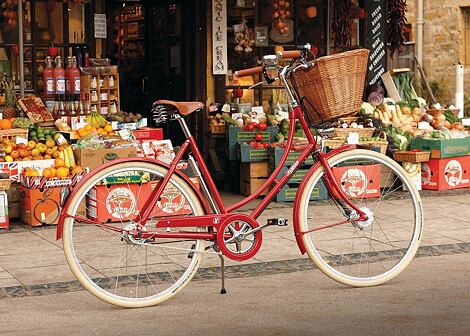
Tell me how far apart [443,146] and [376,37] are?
Answer: 8.50 feet

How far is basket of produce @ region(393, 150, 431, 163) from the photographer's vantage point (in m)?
12.6

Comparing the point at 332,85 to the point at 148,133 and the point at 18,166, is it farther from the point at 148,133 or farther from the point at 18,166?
the point at 148,133

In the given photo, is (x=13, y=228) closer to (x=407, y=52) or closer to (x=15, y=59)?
(x=15, y=59)

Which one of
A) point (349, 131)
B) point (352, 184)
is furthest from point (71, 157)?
point (352, 184)

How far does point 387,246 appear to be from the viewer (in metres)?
8.55

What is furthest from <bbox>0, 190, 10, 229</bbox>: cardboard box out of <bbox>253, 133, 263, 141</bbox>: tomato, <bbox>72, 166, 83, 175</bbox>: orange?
<bbox>253, 133, 263, 141</bbox>: tomato

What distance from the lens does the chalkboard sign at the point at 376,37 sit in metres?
14.5

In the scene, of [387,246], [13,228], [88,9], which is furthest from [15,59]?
[387,246]

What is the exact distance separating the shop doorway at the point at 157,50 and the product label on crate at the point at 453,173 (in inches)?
124

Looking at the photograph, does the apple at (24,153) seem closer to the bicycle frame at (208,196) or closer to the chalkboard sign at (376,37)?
the bicycle frame at (208,196)

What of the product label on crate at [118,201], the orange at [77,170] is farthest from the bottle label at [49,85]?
the product label on crate at [118,201]

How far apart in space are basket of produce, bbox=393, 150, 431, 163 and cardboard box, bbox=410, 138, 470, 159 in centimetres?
10

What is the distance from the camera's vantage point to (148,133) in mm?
11922

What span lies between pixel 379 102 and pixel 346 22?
1.14m
